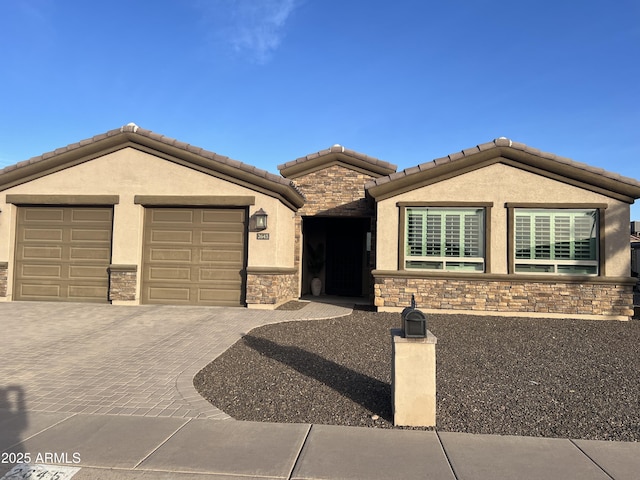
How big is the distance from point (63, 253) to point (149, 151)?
3897 mm

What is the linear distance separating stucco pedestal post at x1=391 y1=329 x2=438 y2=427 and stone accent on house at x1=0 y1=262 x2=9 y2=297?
12.2 metres

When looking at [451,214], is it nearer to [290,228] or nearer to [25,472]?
[290,228]

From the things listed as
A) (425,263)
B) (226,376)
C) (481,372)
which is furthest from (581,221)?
(226,376)

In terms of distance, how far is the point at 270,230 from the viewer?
10.8m

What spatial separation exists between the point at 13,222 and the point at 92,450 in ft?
36.2

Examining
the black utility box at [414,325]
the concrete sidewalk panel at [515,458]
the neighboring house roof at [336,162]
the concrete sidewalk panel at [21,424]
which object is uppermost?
the neighboring house roof at [336,162]

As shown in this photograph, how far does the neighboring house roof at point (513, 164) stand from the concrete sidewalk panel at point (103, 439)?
8119mm

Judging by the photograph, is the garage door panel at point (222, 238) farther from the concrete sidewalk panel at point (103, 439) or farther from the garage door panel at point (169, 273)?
the concrete sidewalk panel at point (103, 439)

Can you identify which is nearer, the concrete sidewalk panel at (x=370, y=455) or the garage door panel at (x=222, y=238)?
the concrete sidewalk panel at (x=370, y=455)

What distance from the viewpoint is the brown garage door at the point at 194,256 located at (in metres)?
10.9

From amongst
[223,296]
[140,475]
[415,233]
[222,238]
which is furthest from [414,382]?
[222,238]

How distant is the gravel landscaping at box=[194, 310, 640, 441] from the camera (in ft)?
13.3

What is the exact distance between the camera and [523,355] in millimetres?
6562

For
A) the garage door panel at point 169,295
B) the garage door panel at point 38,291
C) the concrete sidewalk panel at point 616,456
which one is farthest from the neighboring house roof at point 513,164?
the garage door panel at point 38,291
